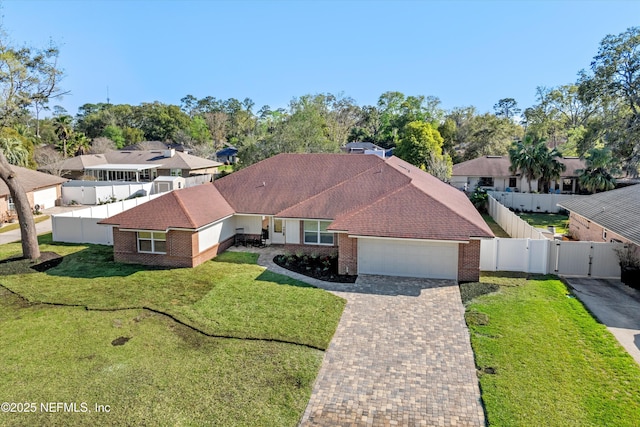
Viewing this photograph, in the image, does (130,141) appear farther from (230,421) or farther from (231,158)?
(230,421)

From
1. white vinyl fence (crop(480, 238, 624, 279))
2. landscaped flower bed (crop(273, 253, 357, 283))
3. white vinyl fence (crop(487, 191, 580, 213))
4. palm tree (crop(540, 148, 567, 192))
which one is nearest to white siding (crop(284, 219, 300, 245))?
landscaped flower bed (crop(273, 253, 357, 283))

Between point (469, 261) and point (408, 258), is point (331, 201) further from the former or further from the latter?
point (469, 261)

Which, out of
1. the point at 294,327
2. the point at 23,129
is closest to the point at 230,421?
the point at 294,327

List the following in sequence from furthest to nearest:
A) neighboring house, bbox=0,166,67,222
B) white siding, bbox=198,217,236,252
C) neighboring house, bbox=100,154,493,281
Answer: neighboring house, bbox=0,166,67,222, white siding, bbox=198,217,236,252, neighboring house, bbox=100,154,493,281

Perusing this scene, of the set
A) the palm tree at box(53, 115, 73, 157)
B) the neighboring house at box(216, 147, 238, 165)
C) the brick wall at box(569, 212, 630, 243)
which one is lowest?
the brick wall at box(569, 212, 630, 243)

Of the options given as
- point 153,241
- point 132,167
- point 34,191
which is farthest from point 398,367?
point 132,167

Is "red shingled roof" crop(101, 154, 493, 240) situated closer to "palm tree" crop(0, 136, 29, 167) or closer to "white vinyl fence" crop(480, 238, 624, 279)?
"white vinyl fence" crop(480, 238, 624, 279)

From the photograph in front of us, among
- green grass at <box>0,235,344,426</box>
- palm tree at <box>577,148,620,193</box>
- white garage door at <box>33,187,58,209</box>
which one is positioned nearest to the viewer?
green grass at <box>0,235,344,426</box>
